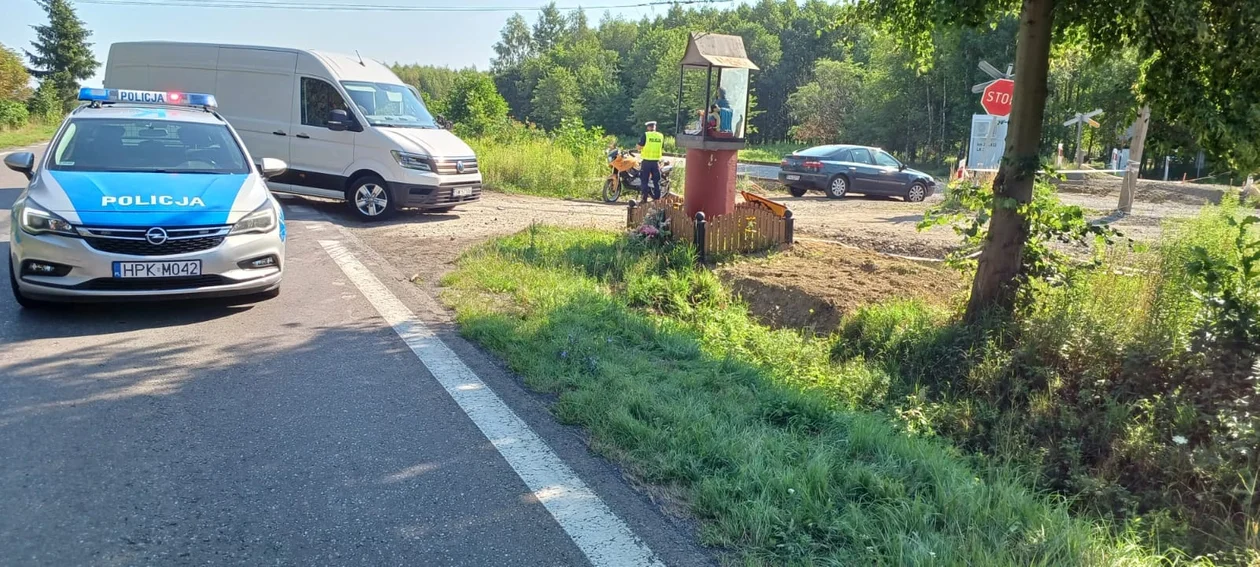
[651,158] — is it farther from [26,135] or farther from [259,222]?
[26,135]

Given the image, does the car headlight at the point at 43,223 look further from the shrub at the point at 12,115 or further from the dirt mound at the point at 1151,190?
the shrub at the point at 12,115

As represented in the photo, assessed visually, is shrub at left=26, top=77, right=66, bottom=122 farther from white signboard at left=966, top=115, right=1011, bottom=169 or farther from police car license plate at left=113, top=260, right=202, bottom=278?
police car license plate at left=113, top=260, right=202, bottom=278

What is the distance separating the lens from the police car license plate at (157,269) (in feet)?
20.1

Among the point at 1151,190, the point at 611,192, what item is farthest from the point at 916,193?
the point at 1151,190

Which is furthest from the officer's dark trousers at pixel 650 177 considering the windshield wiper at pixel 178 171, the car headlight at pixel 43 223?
the car headlight at pixel 43 223

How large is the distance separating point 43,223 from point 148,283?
0.84 metres

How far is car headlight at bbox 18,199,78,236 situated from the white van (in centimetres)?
683

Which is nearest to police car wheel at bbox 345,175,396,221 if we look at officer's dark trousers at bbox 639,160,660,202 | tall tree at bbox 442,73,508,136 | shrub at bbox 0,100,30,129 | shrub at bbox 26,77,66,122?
officer's dark trousers at bbox 639,160,660,202

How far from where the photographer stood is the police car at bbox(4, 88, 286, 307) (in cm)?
612

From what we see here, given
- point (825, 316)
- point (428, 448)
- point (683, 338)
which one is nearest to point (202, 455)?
point (428, 448)

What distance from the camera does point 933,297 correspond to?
8.41m

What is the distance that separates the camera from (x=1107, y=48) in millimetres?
6332

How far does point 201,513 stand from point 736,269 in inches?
264

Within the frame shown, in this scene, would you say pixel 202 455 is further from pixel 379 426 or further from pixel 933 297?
pixel 933 297
